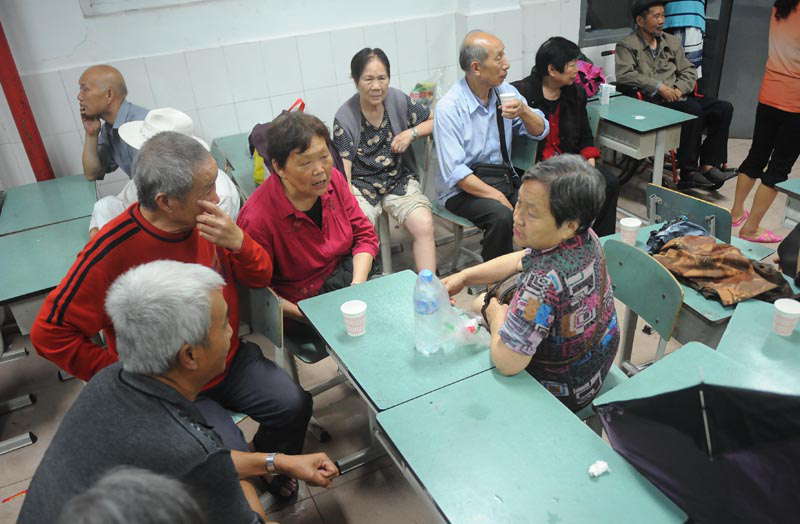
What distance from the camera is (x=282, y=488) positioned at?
235 centimetres

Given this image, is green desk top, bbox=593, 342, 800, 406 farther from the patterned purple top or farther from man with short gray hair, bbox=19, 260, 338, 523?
man with short gray hair, bbox=19, 260, 338, 523

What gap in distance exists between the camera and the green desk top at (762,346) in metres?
1.74

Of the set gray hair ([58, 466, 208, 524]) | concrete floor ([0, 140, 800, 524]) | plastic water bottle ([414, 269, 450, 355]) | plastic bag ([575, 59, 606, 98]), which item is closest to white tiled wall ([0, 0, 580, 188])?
plastic bag ([575, 59, 606, 98])

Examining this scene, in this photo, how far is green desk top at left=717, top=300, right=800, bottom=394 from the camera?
5.70 ft

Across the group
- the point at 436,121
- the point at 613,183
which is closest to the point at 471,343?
the point at 436,121

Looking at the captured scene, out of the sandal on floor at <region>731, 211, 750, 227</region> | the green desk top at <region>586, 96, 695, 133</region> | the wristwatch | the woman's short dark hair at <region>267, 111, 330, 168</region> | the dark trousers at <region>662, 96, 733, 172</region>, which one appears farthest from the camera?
the dark trousers at <region>662, 96, 733, 172</region>

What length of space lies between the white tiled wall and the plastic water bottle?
2706 mm

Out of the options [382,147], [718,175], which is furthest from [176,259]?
[718,175]

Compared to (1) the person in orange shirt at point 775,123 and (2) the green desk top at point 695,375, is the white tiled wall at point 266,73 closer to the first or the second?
(1) the person in orange shirt at point 775,123

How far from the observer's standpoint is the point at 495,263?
2.28 meters

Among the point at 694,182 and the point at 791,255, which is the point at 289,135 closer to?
the point at 791,255

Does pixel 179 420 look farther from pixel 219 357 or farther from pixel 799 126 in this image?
pixel 799 126

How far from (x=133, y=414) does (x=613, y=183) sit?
3206 millimetres

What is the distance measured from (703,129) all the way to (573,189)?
387 cm
